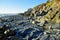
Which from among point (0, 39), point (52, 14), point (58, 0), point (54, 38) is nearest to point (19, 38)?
point (0, 39)

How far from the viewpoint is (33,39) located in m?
25.2

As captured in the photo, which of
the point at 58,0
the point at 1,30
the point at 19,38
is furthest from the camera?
the point at 58,0

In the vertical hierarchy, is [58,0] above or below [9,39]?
above

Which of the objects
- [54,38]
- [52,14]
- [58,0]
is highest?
[58,0]

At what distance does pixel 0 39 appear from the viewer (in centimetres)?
2416

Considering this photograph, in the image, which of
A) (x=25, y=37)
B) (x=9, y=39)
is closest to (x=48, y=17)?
(x=25, y=37)

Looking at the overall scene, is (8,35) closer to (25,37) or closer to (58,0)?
(25,37)

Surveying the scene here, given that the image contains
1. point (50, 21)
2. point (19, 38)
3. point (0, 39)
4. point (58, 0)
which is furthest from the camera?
point (58, 0)

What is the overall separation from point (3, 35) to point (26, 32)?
5027mm

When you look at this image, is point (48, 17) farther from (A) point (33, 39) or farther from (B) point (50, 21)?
(A) point (33, 39)

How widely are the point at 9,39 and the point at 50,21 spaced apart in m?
17.4

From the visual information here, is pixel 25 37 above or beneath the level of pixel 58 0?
beneath

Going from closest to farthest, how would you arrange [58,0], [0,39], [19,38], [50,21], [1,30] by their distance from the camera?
1. [0,39]
2. [19,38]
3. [1,30]
4. [50,21]
5. [58,0]

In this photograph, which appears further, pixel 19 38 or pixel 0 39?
pixel 19 38
